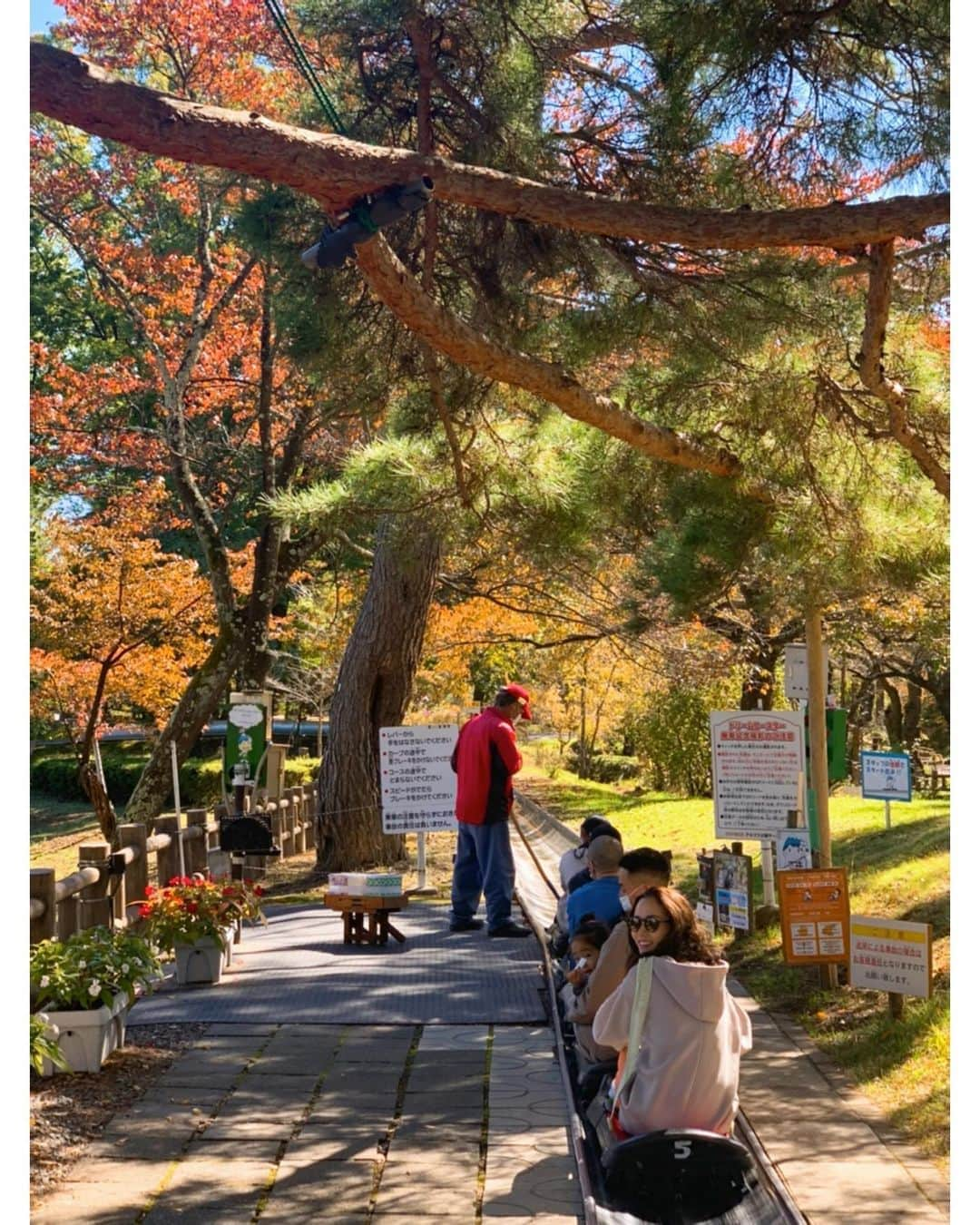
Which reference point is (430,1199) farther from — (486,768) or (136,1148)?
(486,768)

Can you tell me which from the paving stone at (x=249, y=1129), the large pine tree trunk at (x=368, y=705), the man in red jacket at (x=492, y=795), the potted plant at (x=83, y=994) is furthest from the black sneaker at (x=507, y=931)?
the large pine tree trunk at (x=368, y=705)

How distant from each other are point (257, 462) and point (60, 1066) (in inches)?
521

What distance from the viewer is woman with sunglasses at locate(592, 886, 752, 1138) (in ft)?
13.3

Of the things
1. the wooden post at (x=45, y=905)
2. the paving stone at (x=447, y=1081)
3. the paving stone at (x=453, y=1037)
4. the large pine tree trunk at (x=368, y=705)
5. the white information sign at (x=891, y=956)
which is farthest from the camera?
the large pine tree trunk at (x=368, y=705)

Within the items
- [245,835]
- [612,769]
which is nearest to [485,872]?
[245,835]

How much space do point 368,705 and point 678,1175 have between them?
10.3 meters

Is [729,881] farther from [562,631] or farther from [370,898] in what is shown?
[562,631]

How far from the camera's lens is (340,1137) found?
5.29 meters

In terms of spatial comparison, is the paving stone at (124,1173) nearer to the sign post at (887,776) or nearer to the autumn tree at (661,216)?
the autumn tree at (661,216)

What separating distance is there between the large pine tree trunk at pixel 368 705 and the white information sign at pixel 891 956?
7.39 metres

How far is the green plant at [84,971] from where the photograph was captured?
6.02 m

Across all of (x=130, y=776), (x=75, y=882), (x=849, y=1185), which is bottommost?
(x=130, y=776)

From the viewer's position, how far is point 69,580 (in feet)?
57.8

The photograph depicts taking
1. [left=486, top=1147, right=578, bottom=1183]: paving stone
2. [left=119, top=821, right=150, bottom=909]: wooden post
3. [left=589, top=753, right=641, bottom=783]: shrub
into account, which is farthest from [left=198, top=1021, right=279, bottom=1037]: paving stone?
[left=589, top=753, right=641, bottom=783]: shrub
